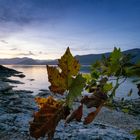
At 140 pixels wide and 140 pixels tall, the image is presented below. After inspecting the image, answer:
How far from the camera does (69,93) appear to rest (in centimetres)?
79

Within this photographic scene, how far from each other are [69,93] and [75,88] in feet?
0.07

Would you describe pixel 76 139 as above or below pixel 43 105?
below

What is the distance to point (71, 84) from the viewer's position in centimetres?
82

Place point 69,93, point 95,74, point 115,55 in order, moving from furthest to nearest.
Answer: point 95,74 < point 115,55 < point 69,93

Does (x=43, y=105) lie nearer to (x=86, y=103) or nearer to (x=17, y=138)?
(x=86, y=103)

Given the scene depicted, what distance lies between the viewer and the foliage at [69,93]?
0.81 metres

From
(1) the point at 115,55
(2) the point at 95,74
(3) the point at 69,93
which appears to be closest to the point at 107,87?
(1) the point at 115,55

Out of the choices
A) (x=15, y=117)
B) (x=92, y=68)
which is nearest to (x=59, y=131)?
(x=15, y=117)

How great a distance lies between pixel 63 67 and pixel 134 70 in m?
0.21

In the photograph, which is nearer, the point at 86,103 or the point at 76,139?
the point at 86,103

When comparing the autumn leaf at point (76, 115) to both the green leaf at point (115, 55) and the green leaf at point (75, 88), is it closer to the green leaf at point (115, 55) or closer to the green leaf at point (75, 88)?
the green leaf at point (75, 88)

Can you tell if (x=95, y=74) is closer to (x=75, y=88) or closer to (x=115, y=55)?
(x=115, y=55)

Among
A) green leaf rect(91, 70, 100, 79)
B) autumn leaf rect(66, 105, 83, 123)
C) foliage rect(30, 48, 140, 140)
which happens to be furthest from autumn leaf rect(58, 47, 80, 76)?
green leaf rect(91, 70, 100, 79)

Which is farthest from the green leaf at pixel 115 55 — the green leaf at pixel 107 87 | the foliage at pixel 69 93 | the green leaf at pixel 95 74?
the green leaf at pixel 95 74
